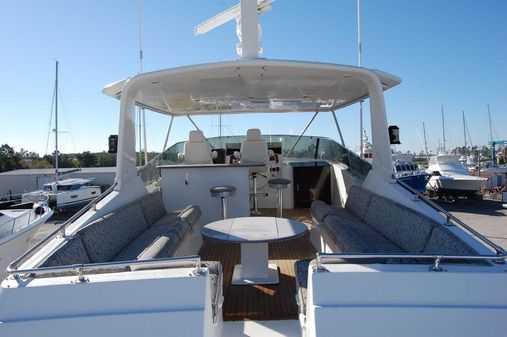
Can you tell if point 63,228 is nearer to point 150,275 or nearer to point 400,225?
point 150,275

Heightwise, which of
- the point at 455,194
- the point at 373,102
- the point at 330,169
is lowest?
the point at 455,194

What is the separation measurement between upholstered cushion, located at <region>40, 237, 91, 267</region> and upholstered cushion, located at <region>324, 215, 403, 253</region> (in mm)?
1942

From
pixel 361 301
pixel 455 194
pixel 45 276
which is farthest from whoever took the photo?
pixel 455 194

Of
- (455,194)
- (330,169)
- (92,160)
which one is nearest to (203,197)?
(330,169)

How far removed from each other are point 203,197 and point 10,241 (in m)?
3.95

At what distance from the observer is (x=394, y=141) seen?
3.93 metres

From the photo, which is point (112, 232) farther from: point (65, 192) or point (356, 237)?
point (65, 192)

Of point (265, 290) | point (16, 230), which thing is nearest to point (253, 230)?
point (265, 290)

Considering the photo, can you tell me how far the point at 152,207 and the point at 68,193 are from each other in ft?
A: 54.7

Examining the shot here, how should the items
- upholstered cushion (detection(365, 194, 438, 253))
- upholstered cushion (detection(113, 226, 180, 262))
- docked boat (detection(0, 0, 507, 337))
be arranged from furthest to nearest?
upholstered cushion (detection(113, 226, 180, 262)) < upholstered cushion (detection(365, 194, 438, 253)) < docked boat (detection(0, 0, 507, 337))

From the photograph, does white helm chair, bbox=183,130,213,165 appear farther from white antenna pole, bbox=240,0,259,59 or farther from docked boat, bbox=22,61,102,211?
docked boat, bbox=22,61,102,211

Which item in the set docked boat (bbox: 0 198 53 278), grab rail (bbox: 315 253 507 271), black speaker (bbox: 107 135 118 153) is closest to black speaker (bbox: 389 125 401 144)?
grab rail (bbox: 315 253 507 271)

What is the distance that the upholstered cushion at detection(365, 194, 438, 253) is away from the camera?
259 cm

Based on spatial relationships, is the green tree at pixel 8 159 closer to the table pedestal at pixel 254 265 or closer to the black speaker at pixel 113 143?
the black speaker at pixel 113 143
